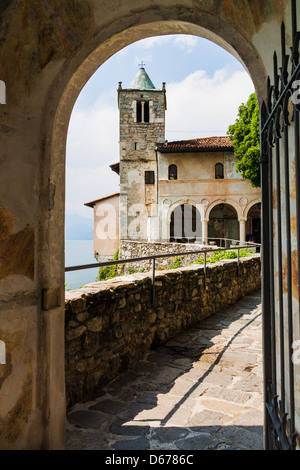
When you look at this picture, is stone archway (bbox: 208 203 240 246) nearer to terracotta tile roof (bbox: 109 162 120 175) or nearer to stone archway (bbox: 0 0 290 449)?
terracotta tile roof (bbox: 109 162 120 175)

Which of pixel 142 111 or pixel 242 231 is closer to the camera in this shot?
pixel 242 231

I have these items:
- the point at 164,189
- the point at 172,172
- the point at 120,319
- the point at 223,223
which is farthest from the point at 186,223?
the point at 120,319

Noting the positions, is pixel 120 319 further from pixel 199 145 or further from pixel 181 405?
pixel 199 145

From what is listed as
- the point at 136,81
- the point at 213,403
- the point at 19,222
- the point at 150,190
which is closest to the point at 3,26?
the point at 19,222

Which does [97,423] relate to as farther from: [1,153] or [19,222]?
[1,153]

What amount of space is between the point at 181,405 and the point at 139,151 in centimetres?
2544

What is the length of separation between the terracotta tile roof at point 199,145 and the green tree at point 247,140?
2.14 meters

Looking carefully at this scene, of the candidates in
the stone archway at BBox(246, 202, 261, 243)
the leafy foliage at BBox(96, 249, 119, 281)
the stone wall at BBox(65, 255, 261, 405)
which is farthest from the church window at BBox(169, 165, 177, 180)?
the stone wall at BBox(65, 255, 261, 405)

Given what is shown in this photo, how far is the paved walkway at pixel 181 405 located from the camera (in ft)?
8.00

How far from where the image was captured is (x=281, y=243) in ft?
5.41

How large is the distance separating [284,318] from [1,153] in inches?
72.6

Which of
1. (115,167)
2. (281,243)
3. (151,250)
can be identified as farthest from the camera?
(115,167)

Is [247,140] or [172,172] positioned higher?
[247,140]

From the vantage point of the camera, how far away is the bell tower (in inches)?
1034
